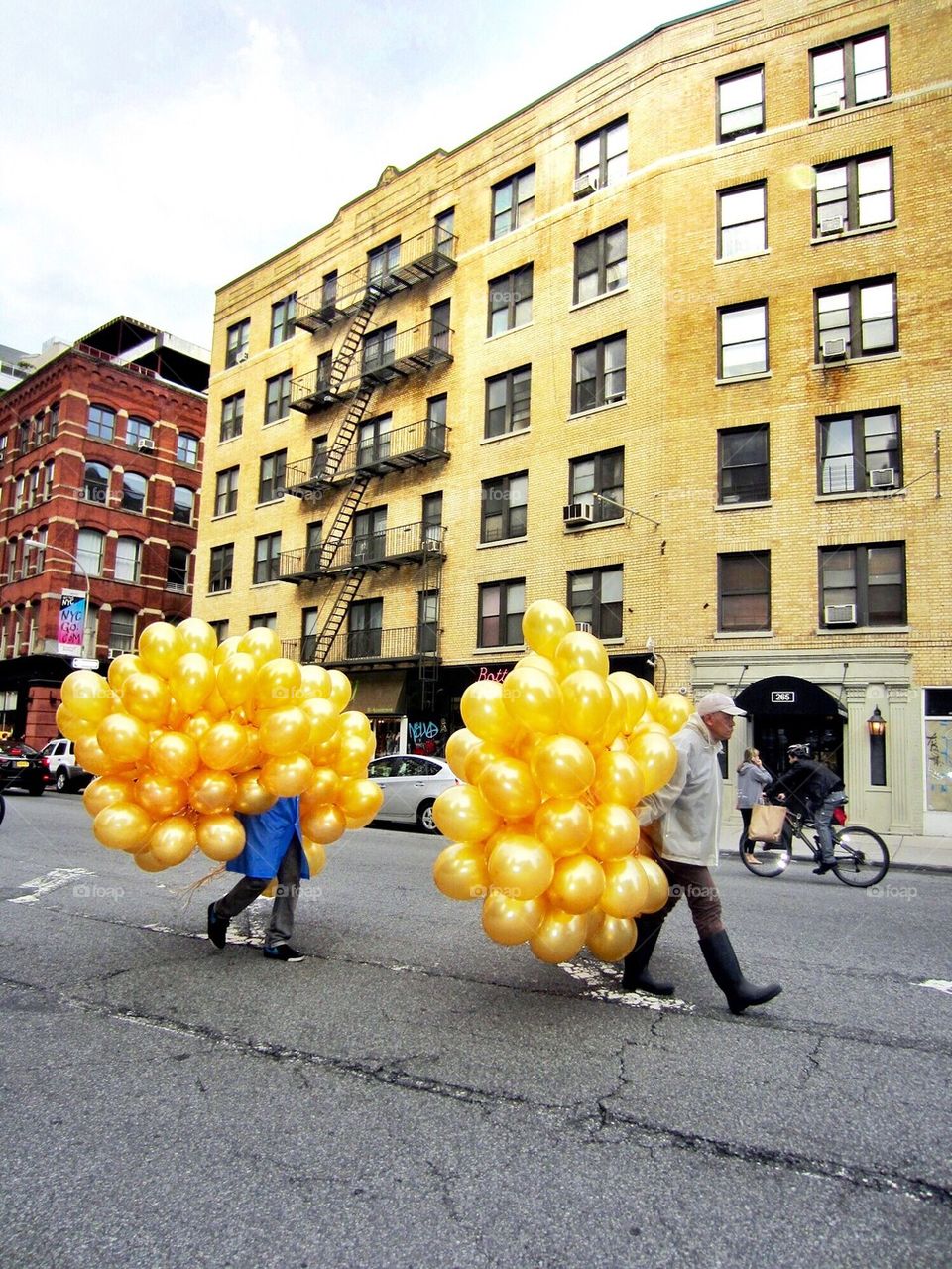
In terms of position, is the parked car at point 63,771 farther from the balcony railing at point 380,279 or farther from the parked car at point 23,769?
the balcony railing at point 380,279

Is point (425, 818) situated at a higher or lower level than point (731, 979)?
lower

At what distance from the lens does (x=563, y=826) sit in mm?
4312

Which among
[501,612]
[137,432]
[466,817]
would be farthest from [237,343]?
[466,817]

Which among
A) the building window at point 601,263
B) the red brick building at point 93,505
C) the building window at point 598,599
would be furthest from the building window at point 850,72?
the red brick building at point 93,505

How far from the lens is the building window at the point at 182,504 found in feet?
136

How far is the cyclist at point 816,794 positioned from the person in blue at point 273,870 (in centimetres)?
715

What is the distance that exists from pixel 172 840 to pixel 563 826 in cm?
281

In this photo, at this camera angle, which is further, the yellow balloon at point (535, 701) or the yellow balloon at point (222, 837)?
the yellow balloon at point (222, 837)

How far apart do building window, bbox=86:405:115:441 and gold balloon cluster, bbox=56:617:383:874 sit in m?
37.5

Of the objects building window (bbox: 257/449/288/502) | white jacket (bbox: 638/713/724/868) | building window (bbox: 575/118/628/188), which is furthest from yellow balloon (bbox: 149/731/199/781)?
building window (bbox: 257/449/288/502)

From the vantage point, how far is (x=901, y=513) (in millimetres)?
18219

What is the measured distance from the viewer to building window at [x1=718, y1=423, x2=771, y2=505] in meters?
19.9

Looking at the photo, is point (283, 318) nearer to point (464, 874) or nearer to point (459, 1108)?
point (464, 874)

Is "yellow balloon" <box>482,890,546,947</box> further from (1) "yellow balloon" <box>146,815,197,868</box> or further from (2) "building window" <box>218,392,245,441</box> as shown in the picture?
(2) "building window" <box>218,392,245,441</box>
